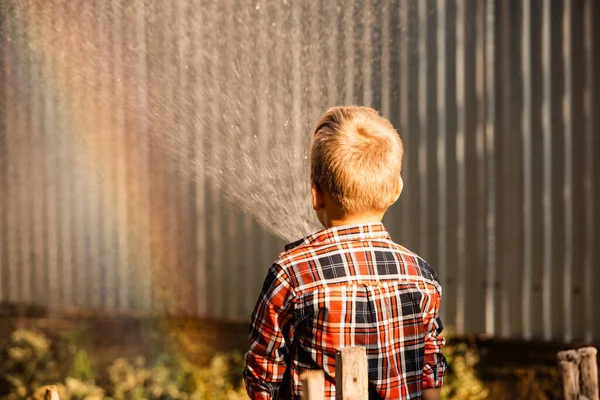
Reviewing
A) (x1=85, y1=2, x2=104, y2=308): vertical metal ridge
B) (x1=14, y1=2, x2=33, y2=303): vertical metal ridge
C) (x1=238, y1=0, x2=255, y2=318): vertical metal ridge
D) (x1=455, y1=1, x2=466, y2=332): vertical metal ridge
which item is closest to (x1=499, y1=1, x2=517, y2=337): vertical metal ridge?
(x1=455, y1=1, x2=466, y2=332): vertical metal ridge

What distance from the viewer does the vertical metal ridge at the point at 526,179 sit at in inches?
A: 166

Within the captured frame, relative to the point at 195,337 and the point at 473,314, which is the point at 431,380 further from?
the point at 195,337

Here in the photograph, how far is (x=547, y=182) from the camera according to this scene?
4.21 metres

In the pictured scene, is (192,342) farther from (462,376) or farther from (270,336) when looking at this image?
(270,336)

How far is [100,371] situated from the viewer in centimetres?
518

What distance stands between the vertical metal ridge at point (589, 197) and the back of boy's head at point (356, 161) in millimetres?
2745

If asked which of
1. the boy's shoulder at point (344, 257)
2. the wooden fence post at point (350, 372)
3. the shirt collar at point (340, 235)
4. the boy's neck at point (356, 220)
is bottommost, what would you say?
the wooden fence post at point (350, 372)

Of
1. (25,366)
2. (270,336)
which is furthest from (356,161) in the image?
(25,366)

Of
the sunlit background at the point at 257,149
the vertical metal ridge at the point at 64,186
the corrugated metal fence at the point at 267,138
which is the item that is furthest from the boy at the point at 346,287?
the vertical metal ridge at the point at 64,186

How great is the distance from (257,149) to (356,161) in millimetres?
3290

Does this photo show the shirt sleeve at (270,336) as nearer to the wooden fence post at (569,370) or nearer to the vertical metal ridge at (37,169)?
the wooden fence post at (569,370)

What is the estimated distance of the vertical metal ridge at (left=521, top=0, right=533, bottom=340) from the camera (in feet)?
13.9

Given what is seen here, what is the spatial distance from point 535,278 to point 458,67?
54.4 inches

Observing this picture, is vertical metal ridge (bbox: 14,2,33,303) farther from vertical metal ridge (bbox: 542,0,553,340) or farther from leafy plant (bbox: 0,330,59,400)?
vertical metal ridge (bbox: 542,0,553,340)
